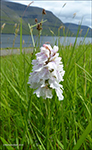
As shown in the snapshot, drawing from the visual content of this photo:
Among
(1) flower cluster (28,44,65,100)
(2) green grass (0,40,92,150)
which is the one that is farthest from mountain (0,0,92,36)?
(2) green grass (0,40,92,150)

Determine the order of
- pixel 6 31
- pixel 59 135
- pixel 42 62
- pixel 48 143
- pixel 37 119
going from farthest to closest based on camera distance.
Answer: pixel 6 31
pixel 37 119
pixel 59 135
pixel 48 143
pixel 42 62

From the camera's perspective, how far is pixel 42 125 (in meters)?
1.17

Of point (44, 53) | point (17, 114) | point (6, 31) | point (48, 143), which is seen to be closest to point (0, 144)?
point (17, 114)

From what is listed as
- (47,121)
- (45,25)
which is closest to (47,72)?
(47,121)

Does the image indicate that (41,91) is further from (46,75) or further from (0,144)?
(0,144)

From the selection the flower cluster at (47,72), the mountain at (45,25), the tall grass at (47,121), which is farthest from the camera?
the mountain at (45,25)

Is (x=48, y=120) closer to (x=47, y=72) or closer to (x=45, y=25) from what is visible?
(x=47, y=72)

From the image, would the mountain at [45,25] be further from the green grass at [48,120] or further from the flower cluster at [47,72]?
the green grass at [48,120]

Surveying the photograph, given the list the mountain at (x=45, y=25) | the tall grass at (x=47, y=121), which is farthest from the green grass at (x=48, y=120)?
the mountain at (x=45, y=25)

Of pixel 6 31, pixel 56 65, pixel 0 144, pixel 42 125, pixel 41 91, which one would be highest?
pixel 6 31

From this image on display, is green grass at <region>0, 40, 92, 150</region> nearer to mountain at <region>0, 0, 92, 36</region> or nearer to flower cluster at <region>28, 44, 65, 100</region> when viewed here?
flower cluster at <region>28, 44, 65, 100</region>

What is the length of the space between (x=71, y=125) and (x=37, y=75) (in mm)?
607

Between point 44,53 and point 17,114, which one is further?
point 17,114

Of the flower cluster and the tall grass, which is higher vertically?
the flower cluster
